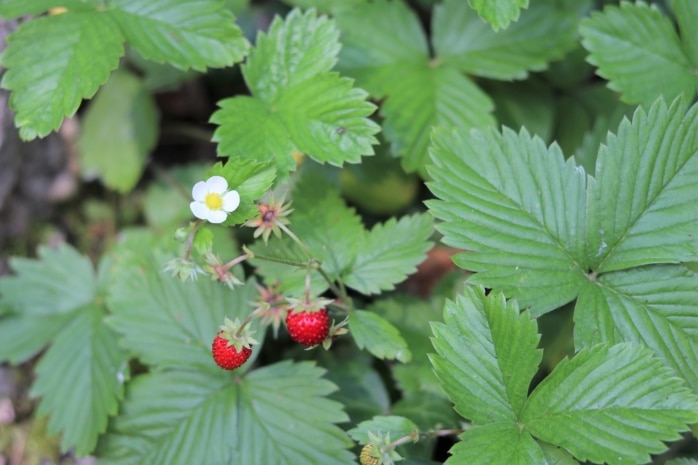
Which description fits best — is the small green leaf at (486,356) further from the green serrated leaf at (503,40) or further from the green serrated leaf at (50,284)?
the green serrated leaf at (50,284)

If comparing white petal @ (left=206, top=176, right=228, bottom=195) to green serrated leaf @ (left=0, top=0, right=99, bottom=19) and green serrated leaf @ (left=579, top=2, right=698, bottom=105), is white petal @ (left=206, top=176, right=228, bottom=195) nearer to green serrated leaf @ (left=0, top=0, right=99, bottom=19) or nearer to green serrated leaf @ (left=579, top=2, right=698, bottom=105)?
green serrated leaf @ (left=0, top=0, right=99, bottom=19)

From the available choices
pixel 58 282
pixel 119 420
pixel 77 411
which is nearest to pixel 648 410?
pixel 119 420

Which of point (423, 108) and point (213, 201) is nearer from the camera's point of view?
point (213, 201)

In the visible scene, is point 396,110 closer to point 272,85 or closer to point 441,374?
point 272,85

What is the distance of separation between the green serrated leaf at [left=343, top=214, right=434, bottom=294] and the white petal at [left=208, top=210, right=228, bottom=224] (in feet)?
1.53

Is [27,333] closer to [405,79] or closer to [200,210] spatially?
[200,210]

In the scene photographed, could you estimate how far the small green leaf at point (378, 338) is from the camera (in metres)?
1.78

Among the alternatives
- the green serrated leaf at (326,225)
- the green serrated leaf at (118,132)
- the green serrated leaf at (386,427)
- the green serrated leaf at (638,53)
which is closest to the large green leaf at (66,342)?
the green serrated leaf at (118,132)

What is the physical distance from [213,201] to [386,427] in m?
0.74

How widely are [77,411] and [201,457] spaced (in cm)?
52

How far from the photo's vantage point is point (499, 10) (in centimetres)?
190

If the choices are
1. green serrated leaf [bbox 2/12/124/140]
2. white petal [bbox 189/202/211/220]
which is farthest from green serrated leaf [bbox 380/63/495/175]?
green serrated leaf [bbox 2/12/124/140]

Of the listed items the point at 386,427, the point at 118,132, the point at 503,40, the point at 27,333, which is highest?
the point at 503,40

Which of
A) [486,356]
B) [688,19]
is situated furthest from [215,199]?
[688,19]
